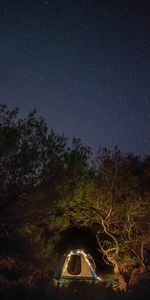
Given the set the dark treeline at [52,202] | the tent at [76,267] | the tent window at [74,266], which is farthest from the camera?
the tent window at [74,266]

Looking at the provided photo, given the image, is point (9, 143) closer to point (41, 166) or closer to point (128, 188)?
point (41, 166)

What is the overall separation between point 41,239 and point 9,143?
408cm

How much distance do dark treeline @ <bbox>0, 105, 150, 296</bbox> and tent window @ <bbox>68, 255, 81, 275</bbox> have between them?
141 cm

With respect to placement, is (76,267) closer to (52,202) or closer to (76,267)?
(76,267)

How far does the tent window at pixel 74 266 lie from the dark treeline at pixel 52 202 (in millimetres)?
1408

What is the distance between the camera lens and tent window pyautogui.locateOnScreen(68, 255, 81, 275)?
16.8 m

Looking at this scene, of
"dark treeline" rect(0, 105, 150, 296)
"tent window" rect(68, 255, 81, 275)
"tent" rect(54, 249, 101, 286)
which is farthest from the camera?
"tent window" rect(68, 255, 81, 275)

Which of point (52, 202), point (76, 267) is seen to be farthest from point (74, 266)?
point (52, 202)

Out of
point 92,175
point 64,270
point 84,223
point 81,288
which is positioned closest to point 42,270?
point 64,270

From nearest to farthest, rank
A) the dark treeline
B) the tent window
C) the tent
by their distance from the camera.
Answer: the dark treeline
the tent
the tent window

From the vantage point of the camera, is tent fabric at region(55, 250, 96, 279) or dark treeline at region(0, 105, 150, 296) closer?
dark treeline at region(0, 105, 150, 296)

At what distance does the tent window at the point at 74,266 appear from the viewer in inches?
661

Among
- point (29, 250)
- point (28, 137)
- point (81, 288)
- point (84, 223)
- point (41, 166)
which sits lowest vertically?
point (81, 288)

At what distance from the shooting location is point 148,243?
57.6 feet
